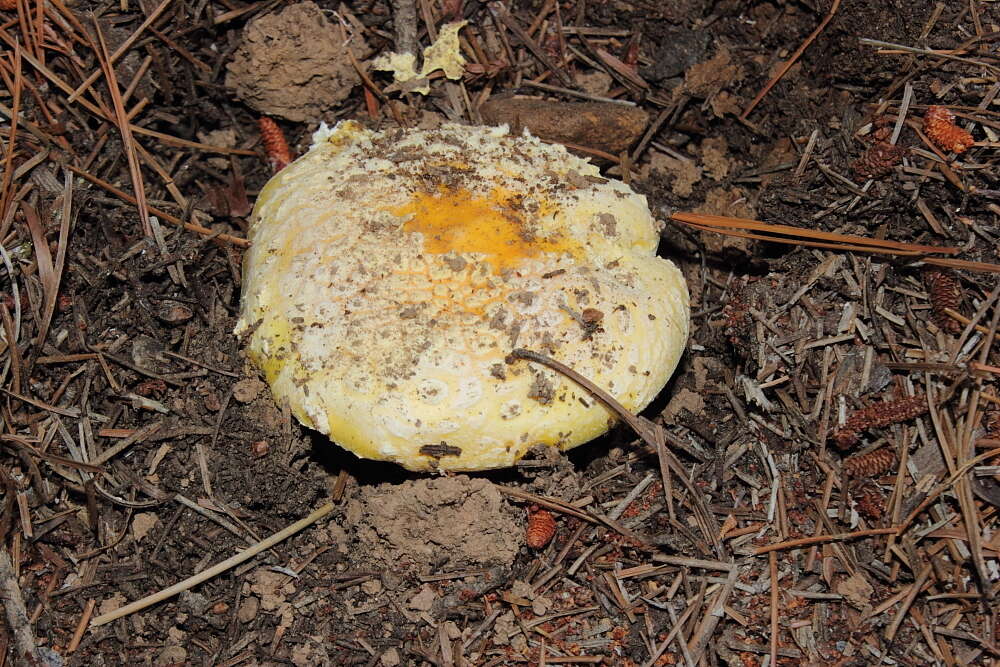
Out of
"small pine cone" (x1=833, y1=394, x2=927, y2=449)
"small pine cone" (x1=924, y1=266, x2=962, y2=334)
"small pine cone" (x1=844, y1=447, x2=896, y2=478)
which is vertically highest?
"small pine cone" (x1=924, y1=266, x2=962, y2=334)

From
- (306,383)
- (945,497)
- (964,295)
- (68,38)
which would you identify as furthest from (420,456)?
(68,38)

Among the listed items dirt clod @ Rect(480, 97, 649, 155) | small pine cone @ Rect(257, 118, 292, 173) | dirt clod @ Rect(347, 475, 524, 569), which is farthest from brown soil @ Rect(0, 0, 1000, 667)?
dirt clod @ Rect(480, 97, 649, 155)

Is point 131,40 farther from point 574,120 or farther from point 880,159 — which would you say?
point 880,159

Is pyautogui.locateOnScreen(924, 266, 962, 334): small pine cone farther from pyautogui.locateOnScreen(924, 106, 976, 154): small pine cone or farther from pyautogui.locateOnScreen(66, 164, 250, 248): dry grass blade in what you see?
pyautogui.locateOnScreen(66, 164, 250, 248): dry grass blade

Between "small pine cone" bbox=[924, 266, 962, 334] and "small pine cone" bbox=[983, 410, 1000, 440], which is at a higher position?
"small pine cone" bbox=[924, 266, 962, 334]

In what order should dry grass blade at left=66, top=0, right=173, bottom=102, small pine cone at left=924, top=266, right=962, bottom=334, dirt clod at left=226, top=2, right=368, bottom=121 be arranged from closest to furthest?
small pine cone at left=924, top=266, right=962, bottom=334, dry grass blade at left=66, top=0, right=173, bottom=102, dirt clod at left=226, top=2, right=368, bottom=121

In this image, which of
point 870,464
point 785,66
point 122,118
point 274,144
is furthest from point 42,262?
point 785,66
